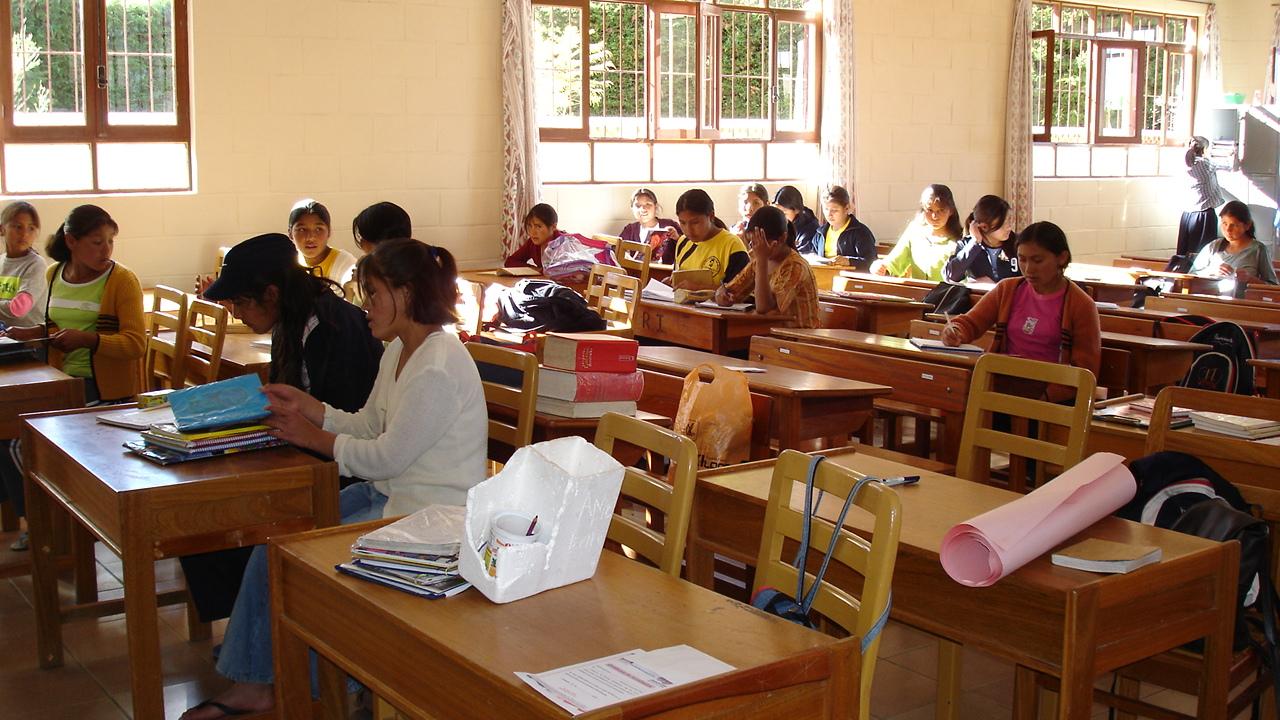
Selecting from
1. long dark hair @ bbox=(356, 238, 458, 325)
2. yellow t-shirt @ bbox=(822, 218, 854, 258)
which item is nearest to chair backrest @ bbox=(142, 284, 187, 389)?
long dark hair @ bbox=(356, 238, 458, 325)

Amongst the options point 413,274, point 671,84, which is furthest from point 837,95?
point 413,274

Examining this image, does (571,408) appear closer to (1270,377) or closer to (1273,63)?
(1270,377)

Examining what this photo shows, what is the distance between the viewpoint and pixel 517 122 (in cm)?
817

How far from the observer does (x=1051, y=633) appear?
78.7 inches

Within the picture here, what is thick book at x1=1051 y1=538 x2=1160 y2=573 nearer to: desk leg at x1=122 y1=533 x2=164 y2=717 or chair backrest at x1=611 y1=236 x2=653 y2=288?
desk leg at x1=122 y1=533 x2=164 y2=717

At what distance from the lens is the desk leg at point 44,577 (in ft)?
10.2

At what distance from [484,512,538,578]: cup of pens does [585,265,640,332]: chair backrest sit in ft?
9.90

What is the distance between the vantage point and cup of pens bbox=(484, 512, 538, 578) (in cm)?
180

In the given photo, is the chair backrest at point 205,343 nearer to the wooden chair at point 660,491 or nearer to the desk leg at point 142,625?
the desk leg at point 142,625

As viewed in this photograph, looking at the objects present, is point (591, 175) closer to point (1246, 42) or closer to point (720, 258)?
point (720, 258)

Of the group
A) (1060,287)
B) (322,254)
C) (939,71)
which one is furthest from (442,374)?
(939,71)

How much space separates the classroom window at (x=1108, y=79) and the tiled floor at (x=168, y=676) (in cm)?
880

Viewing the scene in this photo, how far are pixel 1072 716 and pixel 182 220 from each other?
20.4ft

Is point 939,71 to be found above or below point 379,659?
above
